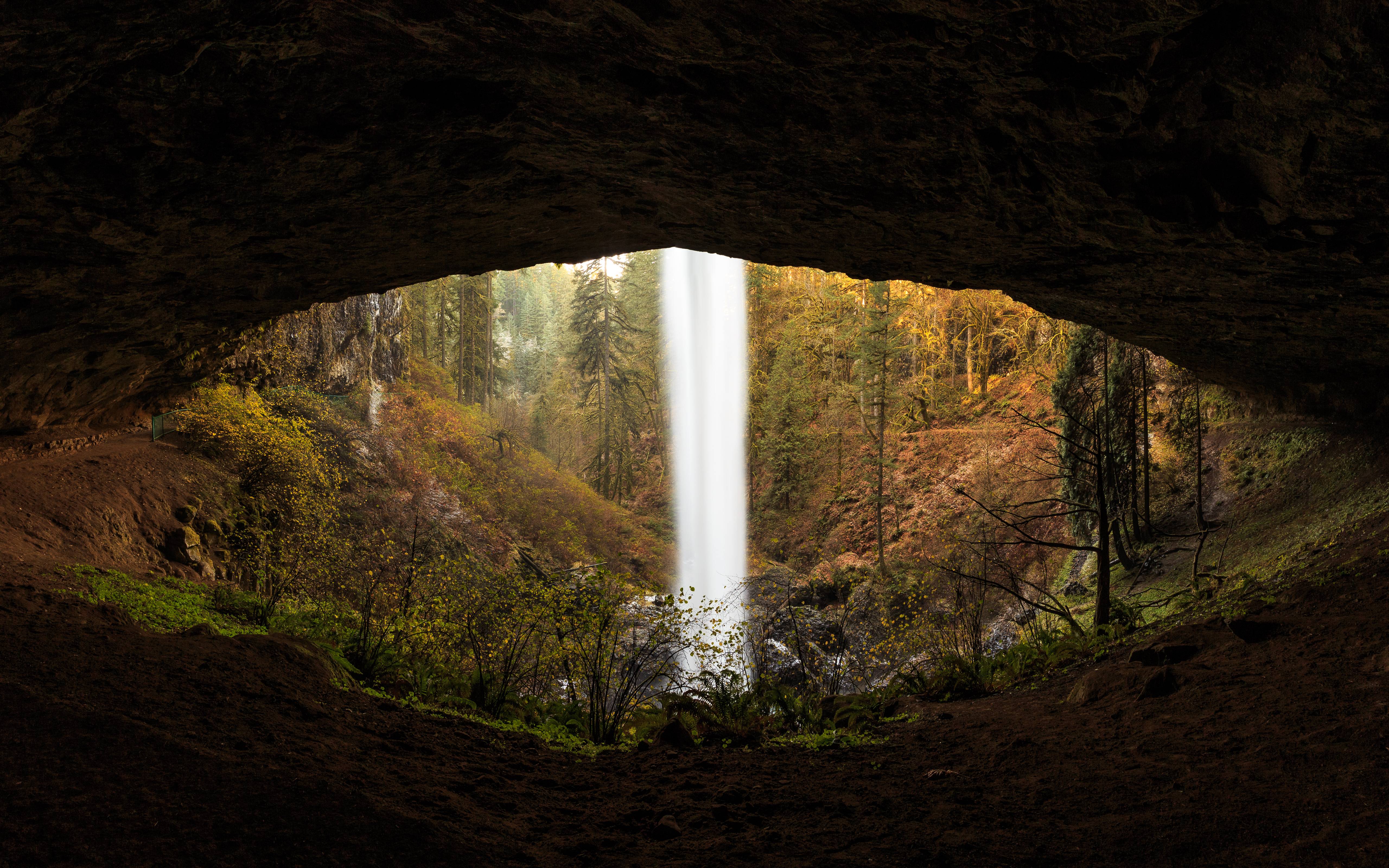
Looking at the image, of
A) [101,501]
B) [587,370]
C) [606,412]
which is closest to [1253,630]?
[101,501]

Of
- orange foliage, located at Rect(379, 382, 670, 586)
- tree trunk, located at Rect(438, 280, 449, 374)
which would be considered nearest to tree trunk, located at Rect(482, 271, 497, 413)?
orange foliage, located at Rect(379, 382, 670, 586)

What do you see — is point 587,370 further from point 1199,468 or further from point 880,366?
point 1199,468

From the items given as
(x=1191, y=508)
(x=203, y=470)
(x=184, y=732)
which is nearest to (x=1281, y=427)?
(x=1191, y=508)

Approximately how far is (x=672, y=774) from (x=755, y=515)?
21835mm

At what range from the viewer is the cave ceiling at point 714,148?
9.41 feet

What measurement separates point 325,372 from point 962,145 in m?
18.8

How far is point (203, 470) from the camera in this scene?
10633 millimetres

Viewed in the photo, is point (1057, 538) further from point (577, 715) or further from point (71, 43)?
point (71, 43)

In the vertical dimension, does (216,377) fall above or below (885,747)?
above

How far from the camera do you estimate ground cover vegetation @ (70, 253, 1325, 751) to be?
22.9ft

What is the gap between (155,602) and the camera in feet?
20.2

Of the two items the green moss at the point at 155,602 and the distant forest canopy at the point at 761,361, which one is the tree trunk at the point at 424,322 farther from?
the green moss at the point at 155,602

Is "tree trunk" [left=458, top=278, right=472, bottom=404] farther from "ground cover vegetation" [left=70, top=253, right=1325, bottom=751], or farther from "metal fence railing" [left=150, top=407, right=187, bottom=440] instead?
"metal fence railing" [left=150, top=407, right=187, bottom=440]

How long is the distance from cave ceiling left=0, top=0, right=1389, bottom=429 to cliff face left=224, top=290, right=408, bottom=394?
7.35 m
